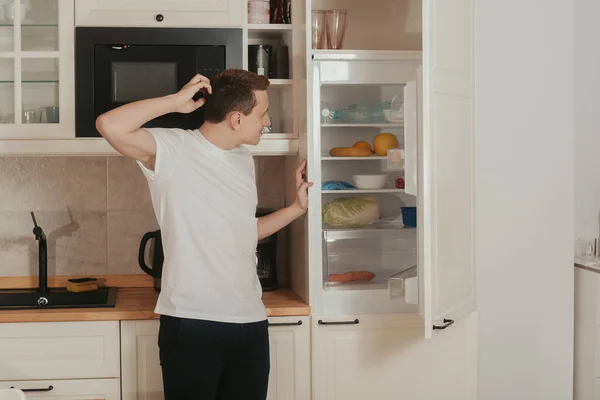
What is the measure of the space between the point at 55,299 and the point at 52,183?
0.54m

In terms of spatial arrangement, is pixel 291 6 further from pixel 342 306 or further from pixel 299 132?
pixel 342 306

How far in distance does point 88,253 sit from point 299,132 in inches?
41.0

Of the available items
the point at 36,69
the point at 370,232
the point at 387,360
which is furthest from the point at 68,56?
the point at 387,360

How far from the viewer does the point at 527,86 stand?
11.6 ft

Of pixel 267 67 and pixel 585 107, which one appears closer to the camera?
pixel 267 67

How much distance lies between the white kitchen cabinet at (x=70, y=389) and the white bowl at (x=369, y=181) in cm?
111

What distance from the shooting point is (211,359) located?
267cm

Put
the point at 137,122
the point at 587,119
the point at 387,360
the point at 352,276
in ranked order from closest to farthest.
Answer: the point at 137,122
the point at 387,360
the point at 352,276
the point at 587,119

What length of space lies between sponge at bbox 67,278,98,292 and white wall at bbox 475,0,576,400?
1.57 m

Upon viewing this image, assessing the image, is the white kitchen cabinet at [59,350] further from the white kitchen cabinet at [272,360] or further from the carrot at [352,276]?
the carrot at [352,276]

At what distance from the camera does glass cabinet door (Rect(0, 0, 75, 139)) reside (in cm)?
311

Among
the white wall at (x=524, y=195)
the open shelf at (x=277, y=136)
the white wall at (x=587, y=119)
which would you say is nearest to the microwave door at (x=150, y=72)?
the open shelf at (x=277, y=136)

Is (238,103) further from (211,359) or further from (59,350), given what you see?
(59,350)

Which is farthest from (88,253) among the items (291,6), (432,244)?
(432,244)
